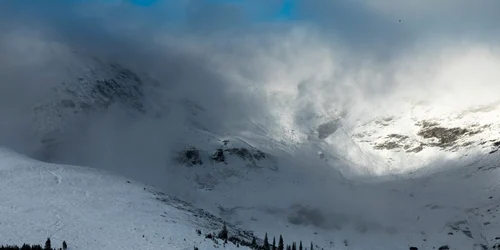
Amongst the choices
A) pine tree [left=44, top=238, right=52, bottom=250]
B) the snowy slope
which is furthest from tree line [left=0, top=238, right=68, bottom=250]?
the snowy slope

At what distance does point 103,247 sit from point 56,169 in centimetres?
5950

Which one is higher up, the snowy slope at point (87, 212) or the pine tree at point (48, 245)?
the snowy slope at point (87, 212)

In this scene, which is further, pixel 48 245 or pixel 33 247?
pixel 48 245

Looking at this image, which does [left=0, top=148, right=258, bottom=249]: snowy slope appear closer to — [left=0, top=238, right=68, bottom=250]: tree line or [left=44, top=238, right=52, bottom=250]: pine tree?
[left=0, top=238, right=68, bottom=250]: tree line

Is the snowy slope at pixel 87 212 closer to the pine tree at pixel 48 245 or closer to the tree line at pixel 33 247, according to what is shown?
the tree line at pixel 33 247

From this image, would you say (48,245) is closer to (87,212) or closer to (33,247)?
(33,247)

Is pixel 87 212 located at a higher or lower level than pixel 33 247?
higher

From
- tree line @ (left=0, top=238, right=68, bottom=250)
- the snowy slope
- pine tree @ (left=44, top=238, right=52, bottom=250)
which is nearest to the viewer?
tree line @ (left=0, top=238, right=68, bottom=250)

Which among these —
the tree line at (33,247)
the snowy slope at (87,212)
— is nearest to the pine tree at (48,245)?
the tree line at (33,247)

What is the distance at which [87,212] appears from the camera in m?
134

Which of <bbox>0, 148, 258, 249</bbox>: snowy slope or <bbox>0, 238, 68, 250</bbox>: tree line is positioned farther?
<bbox>0, 148, 258, 249</bbox>: snowy slope

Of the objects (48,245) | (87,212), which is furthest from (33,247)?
(87,212)

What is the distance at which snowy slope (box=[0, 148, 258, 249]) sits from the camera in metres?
118

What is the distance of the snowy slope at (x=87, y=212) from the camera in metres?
118
